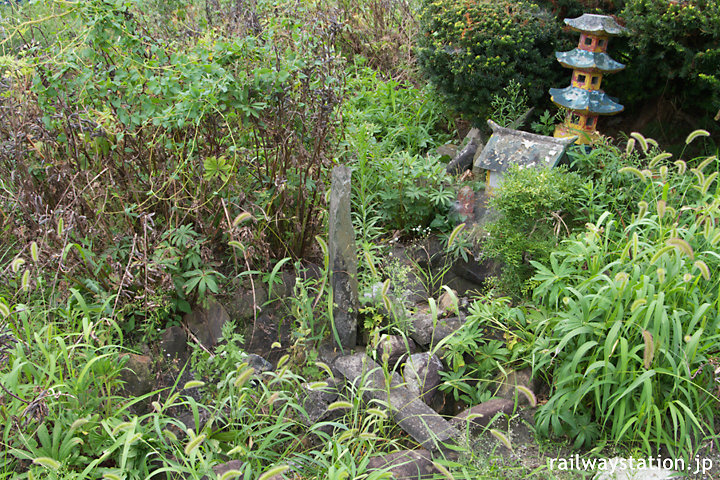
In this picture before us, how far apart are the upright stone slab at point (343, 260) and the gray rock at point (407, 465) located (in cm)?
83

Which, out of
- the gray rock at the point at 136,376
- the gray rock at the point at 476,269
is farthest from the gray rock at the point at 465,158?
the gray rock at the point at 136,376

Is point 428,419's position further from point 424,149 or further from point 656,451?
point 424,149

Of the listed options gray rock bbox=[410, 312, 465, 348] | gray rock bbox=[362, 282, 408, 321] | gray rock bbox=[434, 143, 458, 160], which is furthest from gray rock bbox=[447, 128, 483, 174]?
gray rock bbox=[362, 282, 408, 321]

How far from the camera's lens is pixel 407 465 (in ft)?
8.93

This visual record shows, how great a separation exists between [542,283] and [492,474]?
46.0 inches

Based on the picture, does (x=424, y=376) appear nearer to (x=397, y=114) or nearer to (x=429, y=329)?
(x=429, y=329)

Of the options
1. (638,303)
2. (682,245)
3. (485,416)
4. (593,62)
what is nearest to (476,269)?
(485,416)

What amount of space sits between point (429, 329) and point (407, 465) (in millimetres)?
974

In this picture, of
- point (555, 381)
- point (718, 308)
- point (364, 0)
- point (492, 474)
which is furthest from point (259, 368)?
point (364, 0)

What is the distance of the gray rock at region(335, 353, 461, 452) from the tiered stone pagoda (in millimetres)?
2509

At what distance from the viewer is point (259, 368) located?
10.8 feet

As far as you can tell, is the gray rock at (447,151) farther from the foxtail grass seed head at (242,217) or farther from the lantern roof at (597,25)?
the foxtail grass seed head at (242,217)

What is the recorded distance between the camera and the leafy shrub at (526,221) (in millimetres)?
3561

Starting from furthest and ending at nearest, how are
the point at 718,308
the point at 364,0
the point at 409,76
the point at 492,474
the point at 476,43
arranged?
1. the point at 364,0
2. the point at 409,76
3. the point at 476,43
4. the point at 718,308
5. the point at 492,474
